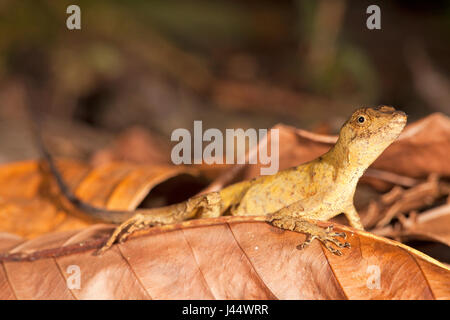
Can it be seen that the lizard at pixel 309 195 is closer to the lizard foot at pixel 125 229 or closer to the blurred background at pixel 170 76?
the lizard foot at pixel 125 229

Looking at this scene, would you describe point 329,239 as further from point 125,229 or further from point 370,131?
point 125,229

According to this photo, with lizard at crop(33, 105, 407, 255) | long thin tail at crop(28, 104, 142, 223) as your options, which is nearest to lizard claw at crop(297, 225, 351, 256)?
lizard at crop(33, 105, 407, 255)

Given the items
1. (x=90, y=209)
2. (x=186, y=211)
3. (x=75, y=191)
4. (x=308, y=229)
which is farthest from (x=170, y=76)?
(x=308, y=229)

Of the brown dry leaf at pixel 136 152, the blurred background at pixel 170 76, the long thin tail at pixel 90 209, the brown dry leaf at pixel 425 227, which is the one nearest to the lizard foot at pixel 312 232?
the brown dry leaf at pixel 425 227

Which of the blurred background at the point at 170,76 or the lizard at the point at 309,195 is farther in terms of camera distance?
the blurred background at the point at 170,76

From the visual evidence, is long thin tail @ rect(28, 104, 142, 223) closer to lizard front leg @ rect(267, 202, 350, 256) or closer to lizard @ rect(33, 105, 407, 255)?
lizard @ rect(33, 105, 407, 255)
